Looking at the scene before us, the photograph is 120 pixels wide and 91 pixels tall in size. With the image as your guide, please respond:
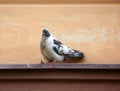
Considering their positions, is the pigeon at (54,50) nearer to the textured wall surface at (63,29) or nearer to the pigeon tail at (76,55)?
the pigeon tail at (76,55)

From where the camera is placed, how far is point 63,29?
24.6ft

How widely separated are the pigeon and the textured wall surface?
0.10 metres

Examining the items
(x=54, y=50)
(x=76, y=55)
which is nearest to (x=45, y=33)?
(x=54, y=50)

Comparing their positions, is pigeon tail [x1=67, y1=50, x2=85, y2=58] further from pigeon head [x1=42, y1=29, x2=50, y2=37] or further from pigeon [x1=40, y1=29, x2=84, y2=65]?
pigeon head [x1=42, y1=29, x2=50, y2=37]

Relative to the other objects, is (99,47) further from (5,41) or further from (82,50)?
(5,41)

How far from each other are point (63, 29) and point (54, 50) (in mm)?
254

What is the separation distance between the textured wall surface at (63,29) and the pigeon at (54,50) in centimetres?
10

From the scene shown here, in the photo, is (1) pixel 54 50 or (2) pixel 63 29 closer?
(1) pixel 54 50

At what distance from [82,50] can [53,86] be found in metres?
0.44

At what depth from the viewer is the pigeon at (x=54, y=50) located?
7277 millimetres

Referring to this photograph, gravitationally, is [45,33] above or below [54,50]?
above

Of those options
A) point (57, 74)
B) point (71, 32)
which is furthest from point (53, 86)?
point (71, 32)

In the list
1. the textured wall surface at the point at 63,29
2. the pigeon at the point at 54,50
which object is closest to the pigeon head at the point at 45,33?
the pigeon at the point at 54,50

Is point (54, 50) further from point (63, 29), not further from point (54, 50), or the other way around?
point (63, 29)
